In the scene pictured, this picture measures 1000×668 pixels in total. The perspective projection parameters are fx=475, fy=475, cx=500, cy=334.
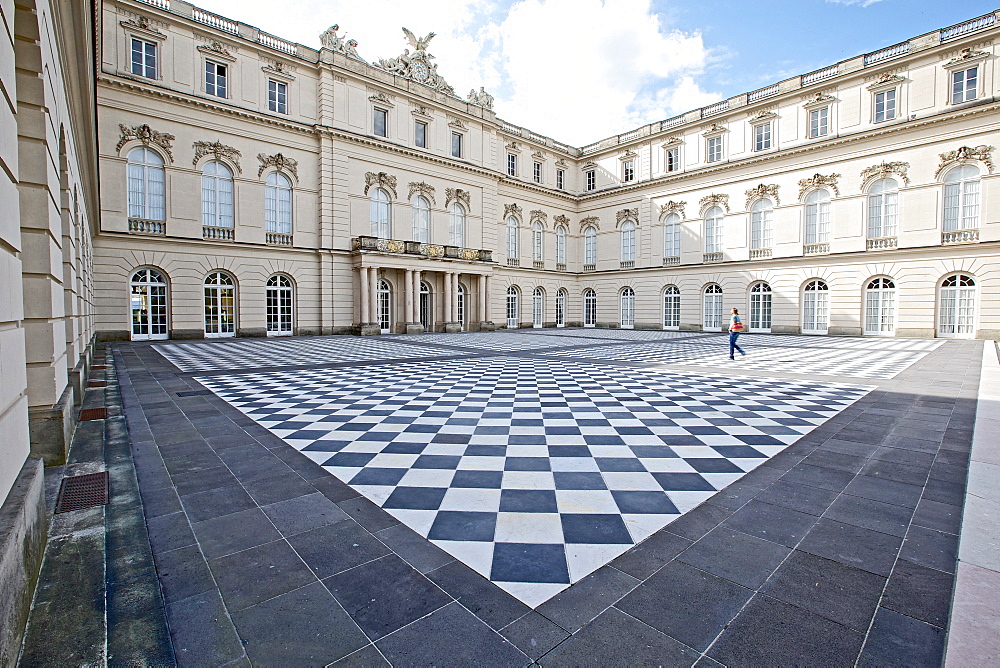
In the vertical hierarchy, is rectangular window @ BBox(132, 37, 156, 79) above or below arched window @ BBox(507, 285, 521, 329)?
Answer: above

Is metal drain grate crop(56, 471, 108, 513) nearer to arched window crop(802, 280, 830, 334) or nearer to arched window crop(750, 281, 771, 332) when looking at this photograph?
arched window crop(802, 280, 830, 334)

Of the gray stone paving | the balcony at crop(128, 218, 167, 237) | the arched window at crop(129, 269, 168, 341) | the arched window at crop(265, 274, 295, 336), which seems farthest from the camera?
the arched window at crop(265, 274, 295, 336)

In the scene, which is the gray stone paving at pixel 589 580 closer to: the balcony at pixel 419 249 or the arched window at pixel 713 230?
the balcony at pixel 419 249

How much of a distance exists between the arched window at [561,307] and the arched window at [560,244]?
7.03 feet

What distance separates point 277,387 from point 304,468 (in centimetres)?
461

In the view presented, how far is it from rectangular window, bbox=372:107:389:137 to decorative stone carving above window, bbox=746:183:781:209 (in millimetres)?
20119

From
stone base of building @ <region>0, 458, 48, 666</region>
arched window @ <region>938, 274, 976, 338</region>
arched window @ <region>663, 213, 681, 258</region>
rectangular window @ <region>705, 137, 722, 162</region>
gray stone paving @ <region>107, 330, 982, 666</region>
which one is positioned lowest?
gray stone paving @ <region>107, 330, 982, 666</region>

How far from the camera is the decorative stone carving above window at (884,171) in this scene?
70.8 feet

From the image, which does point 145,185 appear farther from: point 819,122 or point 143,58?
point 819,122

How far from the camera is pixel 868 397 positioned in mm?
6969

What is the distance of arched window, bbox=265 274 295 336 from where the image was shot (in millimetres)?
22344

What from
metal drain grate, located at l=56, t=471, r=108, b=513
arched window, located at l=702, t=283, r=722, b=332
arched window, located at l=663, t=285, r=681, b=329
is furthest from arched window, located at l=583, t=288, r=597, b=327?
metal drain grate, located at l=56, t=471, r=108, b=513

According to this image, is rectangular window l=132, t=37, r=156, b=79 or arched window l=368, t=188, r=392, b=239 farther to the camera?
arched window l=368, t=188, r=392, b=239

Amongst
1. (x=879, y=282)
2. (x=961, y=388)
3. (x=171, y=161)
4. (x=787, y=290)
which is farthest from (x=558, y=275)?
(x=961, y=388)
